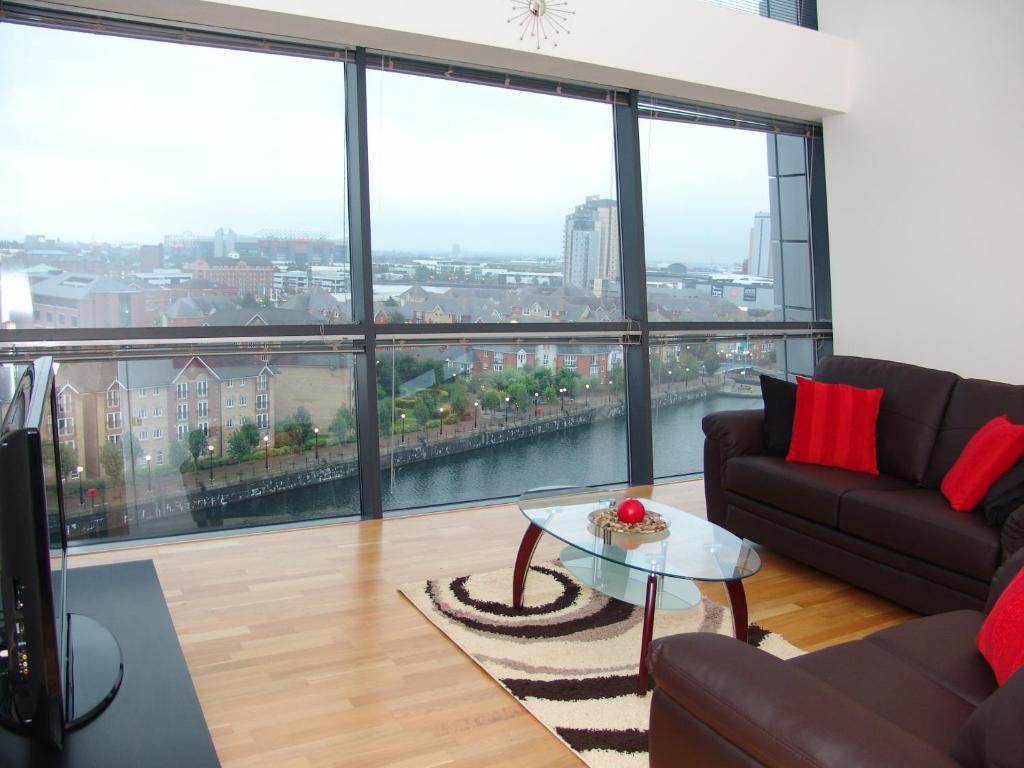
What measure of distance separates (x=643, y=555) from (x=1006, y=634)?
3.82 ft

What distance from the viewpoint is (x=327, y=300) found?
4660 mm

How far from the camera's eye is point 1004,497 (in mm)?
3172

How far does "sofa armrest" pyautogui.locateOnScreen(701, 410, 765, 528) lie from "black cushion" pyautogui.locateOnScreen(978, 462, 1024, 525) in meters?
1.19

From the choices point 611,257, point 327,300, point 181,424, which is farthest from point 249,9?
point 611,257

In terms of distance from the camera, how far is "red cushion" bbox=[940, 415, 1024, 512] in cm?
334

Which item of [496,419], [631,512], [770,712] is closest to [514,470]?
[496,419]

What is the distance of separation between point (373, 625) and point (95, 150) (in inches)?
101

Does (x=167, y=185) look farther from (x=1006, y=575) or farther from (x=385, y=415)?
(x=1006, y=575)

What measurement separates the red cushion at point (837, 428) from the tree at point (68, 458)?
3.34 metres

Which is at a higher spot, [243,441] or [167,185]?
[167,185]

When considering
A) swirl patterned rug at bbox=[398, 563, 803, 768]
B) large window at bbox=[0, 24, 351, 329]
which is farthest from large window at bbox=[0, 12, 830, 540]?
swirl patterned rug at bbox=[398, 563, 803, 768]

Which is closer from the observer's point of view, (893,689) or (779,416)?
(893,689)

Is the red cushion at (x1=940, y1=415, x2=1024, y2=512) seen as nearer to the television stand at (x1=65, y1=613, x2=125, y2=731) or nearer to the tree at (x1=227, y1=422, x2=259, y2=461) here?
the television stand at (x1=65, y1=613, x2=125, y2=731)

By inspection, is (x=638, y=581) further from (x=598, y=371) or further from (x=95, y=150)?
(x=95, y=150)
